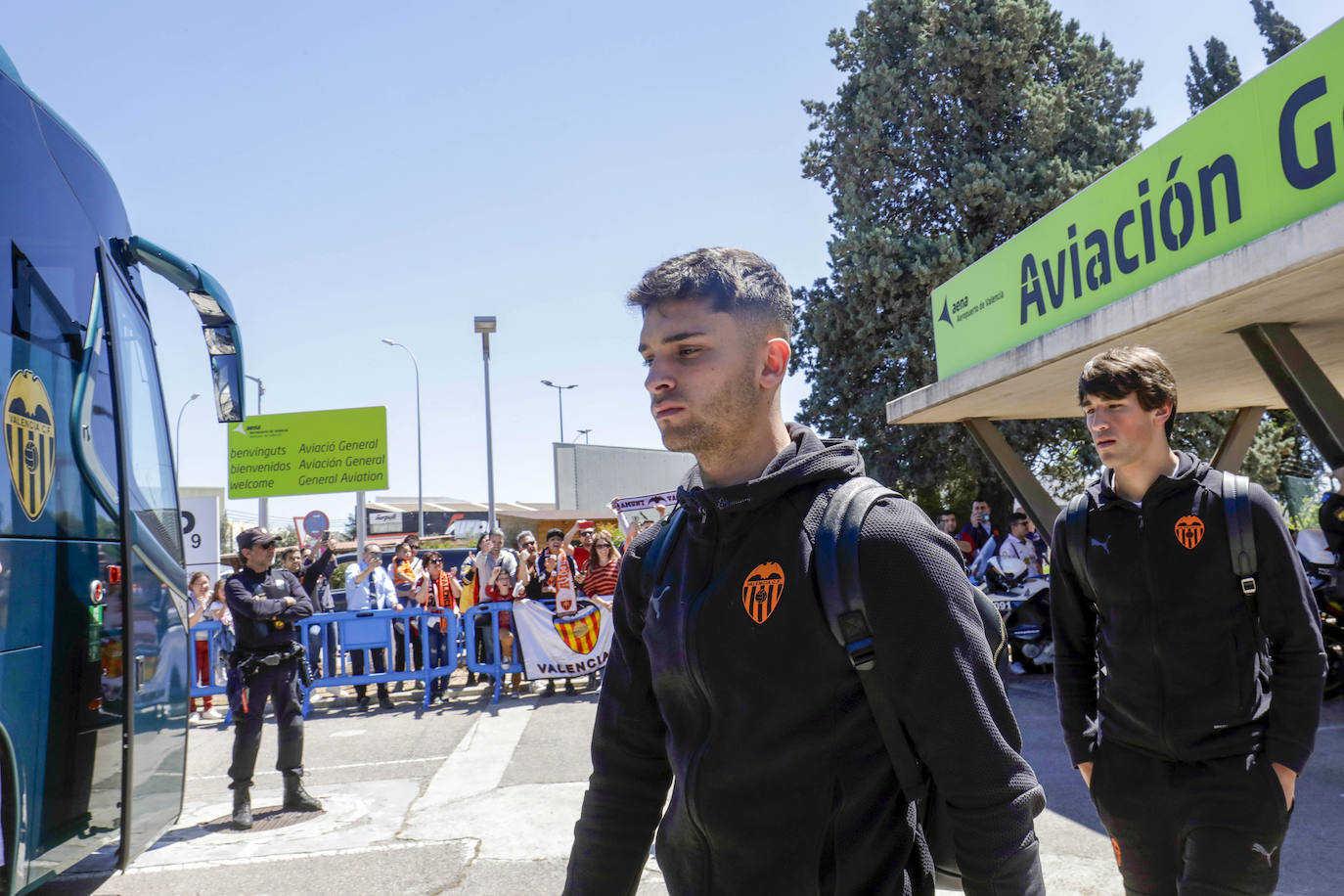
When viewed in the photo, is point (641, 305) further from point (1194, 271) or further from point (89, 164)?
point (1194, 271)

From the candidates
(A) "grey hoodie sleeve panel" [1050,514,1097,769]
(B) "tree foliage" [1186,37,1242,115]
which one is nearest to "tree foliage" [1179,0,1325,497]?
(B) "tree foliage" [1186,37,1242,115]

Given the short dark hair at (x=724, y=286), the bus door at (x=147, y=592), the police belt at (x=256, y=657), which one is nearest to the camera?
the short dark hair at (x=724, y=286)

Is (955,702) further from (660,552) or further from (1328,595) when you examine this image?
(1328,595)

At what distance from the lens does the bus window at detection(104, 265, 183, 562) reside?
4.77 meters

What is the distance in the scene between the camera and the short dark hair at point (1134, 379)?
9.23ft

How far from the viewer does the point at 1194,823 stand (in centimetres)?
244

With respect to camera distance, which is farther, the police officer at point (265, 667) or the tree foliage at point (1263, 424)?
the tree foliage at point (1263, 424)

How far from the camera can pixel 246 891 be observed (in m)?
5.40

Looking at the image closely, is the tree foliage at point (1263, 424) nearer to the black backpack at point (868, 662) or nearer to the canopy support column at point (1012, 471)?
the canopy support column at point (1012, 471)

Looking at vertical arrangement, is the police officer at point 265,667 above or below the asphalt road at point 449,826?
above

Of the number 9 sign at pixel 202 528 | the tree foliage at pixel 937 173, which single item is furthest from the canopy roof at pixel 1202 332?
the number 9 sign at pixel 202 528

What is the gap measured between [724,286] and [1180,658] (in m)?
1.65

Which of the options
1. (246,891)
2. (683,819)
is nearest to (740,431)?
(683,819)

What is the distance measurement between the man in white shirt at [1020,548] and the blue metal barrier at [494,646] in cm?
607
